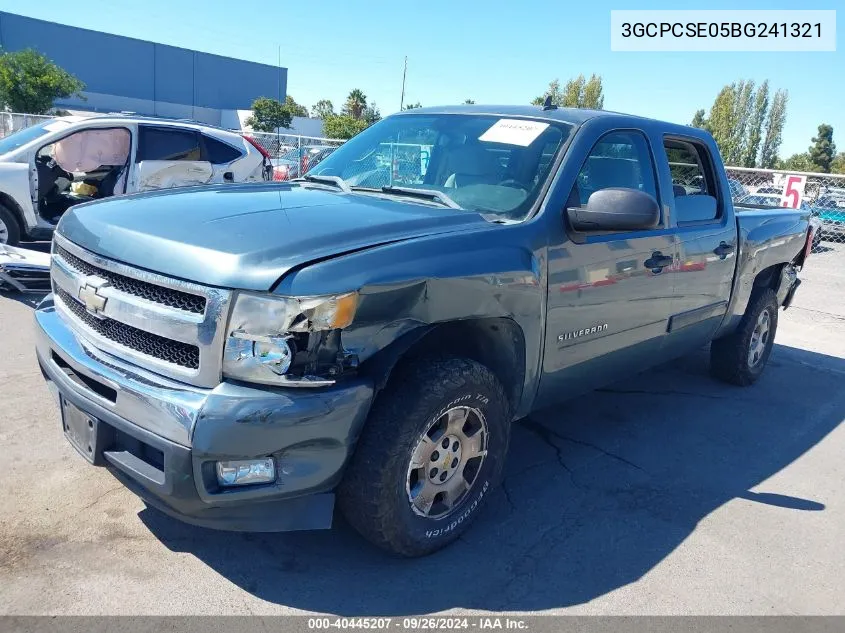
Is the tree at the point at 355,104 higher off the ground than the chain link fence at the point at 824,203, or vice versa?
the tree at the point at 355,104

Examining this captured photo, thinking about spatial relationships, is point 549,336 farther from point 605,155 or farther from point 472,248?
point 605,155

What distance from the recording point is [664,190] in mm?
4133

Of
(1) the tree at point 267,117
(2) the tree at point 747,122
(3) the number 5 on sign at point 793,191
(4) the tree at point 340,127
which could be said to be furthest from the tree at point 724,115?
(3) the number 5 on sign at point 793,191

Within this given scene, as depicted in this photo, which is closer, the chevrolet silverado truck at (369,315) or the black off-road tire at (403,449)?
the chevrolet silverado truck at (369,315)

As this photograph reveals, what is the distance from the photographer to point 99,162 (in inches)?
352

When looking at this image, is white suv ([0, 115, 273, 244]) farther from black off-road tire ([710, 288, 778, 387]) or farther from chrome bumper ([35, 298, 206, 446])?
black off-road tire ([710, 288, 778, 387])

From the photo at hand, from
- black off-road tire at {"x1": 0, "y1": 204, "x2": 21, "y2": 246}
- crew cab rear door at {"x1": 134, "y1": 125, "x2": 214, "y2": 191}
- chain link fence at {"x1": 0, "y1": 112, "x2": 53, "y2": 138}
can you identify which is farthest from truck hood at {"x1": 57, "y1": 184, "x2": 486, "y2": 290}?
chain link fence at {"x1": 0, "y1": 112, "x2": 53, "y2": 138}

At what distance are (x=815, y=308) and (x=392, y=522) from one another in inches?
349

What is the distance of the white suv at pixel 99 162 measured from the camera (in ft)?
25.5

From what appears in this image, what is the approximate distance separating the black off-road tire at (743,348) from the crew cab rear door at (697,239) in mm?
681

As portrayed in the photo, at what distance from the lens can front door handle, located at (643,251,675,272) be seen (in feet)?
12.7

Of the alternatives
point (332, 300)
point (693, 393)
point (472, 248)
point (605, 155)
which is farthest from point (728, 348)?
point (332, 300)

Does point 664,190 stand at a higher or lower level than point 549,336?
higher

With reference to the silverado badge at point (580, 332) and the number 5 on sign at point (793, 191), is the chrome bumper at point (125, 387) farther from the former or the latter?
the number 5 on sign at point (793, 191)
